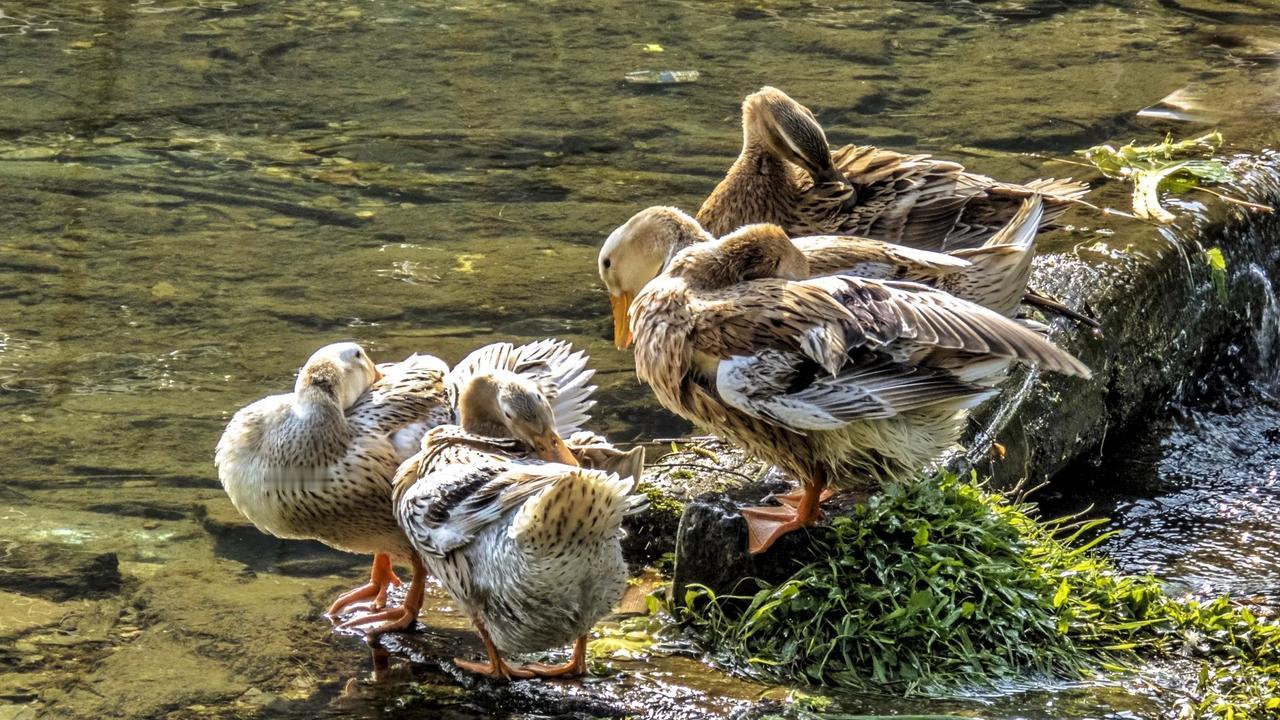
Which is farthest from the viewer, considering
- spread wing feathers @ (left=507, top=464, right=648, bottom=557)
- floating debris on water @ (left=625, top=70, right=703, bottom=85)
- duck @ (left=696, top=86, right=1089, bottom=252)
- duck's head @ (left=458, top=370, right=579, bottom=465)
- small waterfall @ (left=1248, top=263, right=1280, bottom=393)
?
floating debris on water @ (left=625, top=70, right=703, bottom=85)

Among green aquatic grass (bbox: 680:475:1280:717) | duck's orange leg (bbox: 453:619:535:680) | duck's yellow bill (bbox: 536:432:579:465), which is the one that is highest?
duck's yellow bill (bbox: 536:432:579:465)

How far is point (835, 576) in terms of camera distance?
472 centimetres

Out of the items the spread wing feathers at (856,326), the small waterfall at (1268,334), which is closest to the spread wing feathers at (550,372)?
the spread wing feathers at (856,326)

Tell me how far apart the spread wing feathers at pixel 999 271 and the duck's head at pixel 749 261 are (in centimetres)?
52

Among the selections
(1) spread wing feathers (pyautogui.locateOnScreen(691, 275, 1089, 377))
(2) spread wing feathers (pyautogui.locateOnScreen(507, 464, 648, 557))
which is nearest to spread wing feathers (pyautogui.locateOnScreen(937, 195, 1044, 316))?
(1) spread wing feathers (pyautogui.locateOnScreen(691, 275, 1089, 377))

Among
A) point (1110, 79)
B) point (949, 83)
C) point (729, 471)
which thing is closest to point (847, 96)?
point (949, 83)

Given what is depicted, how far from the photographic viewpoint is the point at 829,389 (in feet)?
15.0

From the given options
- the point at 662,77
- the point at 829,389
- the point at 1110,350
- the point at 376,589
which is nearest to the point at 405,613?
the point at 376,589

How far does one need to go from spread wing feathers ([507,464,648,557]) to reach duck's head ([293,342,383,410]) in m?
1.12

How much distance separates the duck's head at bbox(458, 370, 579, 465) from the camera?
185 inches

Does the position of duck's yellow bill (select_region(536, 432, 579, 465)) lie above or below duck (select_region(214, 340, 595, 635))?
above

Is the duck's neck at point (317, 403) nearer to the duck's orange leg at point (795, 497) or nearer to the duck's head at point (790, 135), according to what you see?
the duck's orange leg at point (795, 497)

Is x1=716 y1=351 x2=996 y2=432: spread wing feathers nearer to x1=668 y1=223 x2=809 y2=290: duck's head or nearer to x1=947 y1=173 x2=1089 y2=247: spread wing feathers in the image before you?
x1=668 y1=223 x2=809 y2=290: duck's head

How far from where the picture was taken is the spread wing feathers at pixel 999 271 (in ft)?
17.2
